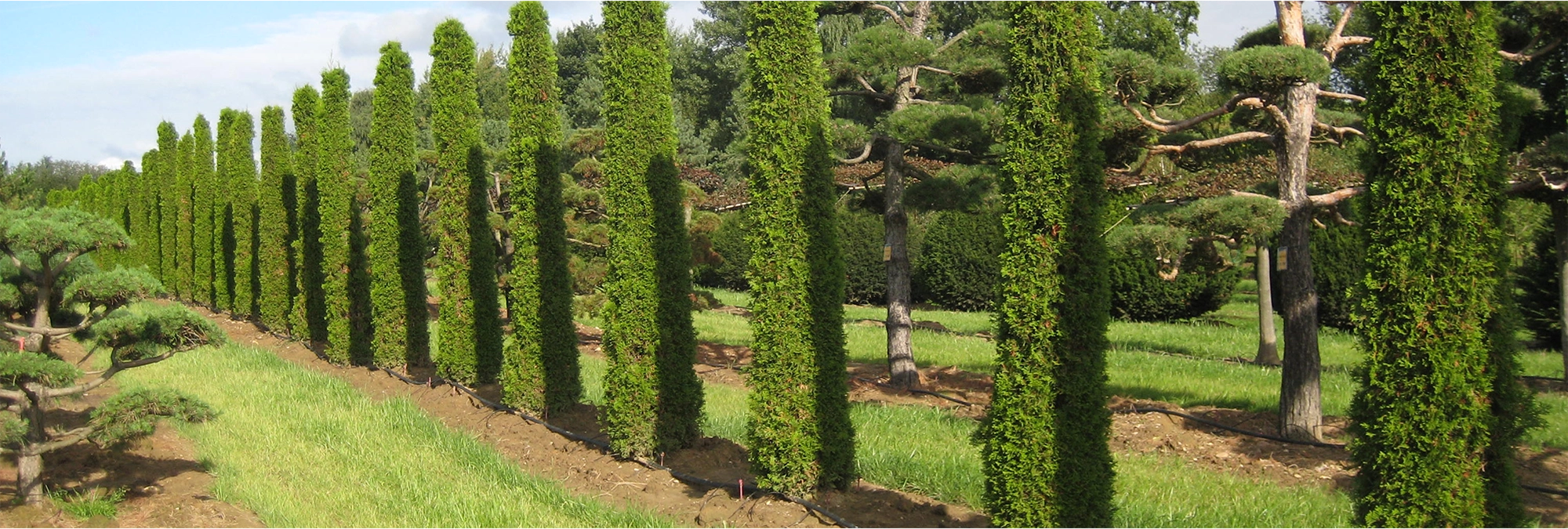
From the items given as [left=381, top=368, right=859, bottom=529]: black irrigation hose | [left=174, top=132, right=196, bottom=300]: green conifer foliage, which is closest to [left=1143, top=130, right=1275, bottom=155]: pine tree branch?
[left=381, top=368, right=859, bottom=529]: black irrigation hose

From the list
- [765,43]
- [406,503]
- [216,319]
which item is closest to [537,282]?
[406,503]

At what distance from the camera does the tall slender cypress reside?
26.9 meters

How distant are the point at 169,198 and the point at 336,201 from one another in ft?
45.9

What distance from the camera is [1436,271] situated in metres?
4.95

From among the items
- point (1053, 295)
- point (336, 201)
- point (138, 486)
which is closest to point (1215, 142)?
point (1053, 295)

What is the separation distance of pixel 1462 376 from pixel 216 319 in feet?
77.6

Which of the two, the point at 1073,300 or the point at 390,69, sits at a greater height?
the point at 390,69

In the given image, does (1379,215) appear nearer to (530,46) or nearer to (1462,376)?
(1462,376)

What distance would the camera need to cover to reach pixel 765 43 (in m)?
8.00

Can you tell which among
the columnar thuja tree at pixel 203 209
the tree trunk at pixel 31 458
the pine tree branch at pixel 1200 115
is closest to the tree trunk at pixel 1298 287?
the pine tree branch at pixel 1200 115

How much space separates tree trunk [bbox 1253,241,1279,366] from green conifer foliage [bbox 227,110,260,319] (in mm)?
18275

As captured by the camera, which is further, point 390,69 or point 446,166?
point 390,69

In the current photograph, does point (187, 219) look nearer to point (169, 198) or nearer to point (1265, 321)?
point (169, 198)

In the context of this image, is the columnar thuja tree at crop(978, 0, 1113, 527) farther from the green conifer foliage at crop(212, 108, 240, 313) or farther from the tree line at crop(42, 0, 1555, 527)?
the green conifer foliage at crop(212, 108, 240, 313)
